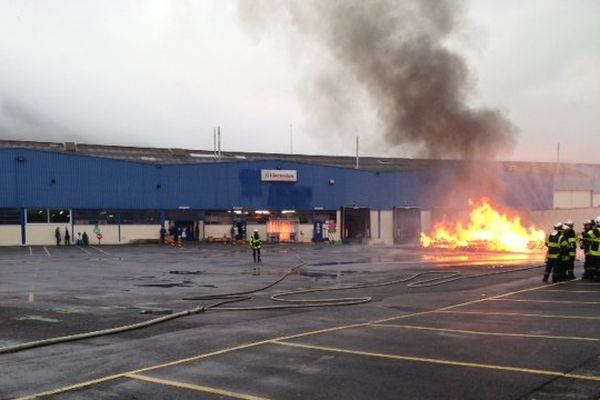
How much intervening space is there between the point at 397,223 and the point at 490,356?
42354 millimetres

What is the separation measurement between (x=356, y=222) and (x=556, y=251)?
3352 centimetres

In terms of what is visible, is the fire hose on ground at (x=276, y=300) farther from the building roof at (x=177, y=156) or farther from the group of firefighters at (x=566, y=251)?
the building roof at (x=177, y=156)

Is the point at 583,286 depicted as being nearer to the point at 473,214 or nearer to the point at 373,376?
the point at 373,376

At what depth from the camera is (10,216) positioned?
3994cm

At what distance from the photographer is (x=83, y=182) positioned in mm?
41719

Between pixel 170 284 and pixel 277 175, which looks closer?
pixel 170 284

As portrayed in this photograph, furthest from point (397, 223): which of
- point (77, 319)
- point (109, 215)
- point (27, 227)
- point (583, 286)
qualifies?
Answer: point (77, 319)

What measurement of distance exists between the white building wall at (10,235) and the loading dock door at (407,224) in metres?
28.6

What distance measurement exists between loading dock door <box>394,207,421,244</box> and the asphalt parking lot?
32737mm

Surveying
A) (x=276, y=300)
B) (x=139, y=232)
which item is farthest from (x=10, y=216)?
(x=276, y=300)

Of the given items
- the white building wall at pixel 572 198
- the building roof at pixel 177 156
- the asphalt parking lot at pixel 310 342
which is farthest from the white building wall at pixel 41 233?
the white building wall at pixel 572 198

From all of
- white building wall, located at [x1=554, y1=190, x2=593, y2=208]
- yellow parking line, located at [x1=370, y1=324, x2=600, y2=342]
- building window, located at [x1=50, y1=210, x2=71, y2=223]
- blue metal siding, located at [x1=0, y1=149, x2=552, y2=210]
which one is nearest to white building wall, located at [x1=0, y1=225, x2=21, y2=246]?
blue metal siding, located at [x1=0, y1=149, x2=552, y2=210]

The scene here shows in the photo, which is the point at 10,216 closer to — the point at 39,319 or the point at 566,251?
the point at 39,319

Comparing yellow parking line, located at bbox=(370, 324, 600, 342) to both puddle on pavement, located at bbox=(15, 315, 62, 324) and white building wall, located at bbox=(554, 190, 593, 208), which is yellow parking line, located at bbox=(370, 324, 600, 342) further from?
white building wall, located at bbox=(554, 190, 593, 208)
